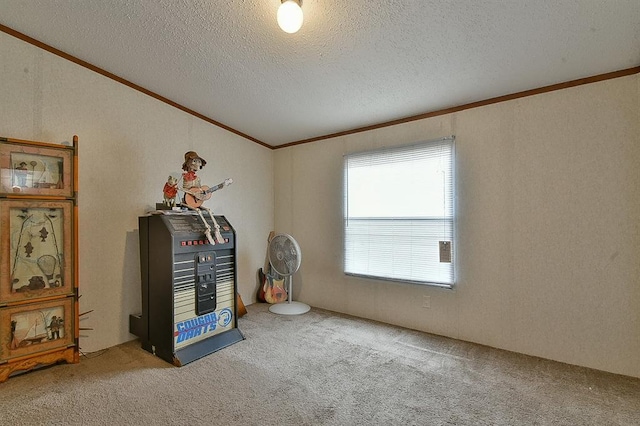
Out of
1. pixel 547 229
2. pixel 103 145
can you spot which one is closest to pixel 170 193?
pixel 103 145

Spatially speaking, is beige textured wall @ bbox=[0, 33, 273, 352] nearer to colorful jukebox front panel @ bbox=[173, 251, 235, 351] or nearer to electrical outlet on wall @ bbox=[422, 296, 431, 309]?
colorful jukebox front panel @ bbox=[173, 251, 235, 351]

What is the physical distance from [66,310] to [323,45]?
2.67 meters

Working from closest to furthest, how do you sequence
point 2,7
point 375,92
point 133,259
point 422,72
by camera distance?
point 2,7 → point 422,72 → point 375,92 → point 133,259

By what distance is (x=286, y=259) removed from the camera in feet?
11.3

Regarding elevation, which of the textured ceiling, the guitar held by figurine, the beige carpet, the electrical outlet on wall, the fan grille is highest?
the textured ceiling

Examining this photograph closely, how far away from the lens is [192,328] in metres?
2.44

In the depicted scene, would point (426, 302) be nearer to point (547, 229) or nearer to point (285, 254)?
point (547, 229)

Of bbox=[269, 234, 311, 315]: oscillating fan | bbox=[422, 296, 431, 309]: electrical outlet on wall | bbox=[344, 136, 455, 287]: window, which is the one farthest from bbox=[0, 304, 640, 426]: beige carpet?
bbox=[269, 234, 311, 315]: oscillating fan

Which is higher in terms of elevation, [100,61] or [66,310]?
[100,61]

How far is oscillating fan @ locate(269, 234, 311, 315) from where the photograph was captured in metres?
3.37

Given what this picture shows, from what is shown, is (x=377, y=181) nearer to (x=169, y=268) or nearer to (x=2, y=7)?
(x=169, y=268)

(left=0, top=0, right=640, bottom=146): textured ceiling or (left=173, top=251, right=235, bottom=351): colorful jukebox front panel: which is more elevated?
(left=0, top=0, right=640, bottom=146): textured ceiling

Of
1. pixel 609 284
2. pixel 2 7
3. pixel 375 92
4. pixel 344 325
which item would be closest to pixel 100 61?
pixel 2 7

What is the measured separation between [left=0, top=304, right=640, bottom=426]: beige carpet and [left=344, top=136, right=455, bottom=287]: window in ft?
2.45
